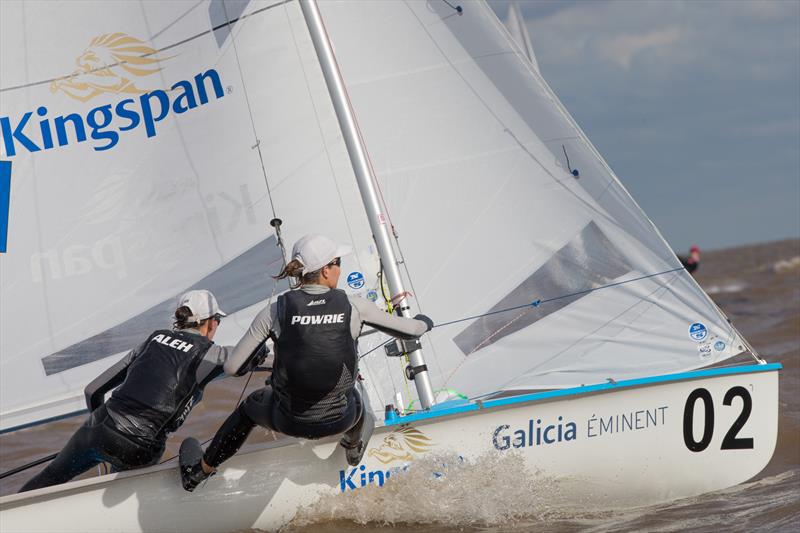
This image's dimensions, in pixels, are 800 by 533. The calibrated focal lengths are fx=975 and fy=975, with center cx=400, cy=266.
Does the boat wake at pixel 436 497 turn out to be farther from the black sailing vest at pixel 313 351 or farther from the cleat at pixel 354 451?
the black sailing vest at pixel 313 351

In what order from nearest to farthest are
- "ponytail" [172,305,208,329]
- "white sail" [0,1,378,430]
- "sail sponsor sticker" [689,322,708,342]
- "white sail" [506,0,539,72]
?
"ponytail" [172,305,208,329] → "sail sponsor sticker" [689,322,708,342] → "white sail" [0,1,378,430] → "white sail" [506,0,539,72]

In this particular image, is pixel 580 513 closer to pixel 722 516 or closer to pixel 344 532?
pixel 722 516

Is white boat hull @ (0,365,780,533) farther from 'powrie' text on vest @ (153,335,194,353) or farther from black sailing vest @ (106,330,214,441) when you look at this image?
'powrie' text on vest @ (153,335,194,353)

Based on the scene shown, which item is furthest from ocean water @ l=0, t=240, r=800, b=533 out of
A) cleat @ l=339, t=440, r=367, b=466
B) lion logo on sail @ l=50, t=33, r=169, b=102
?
lion logo on sail @ l=50, t=33, r=169, b=102

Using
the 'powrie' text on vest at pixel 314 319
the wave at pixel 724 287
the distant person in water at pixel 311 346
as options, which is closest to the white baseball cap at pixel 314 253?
the distant person in water at pixel 311 346

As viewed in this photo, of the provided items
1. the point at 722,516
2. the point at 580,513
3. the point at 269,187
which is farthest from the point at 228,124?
the point at 722,516

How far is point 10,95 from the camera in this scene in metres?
4.23

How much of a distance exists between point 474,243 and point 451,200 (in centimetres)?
22

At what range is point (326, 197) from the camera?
4383mm

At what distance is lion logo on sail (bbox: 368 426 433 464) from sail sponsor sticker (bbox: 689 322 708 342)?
4.24 ft

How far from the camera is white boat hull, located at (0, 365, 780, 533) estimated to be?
11.7 ft

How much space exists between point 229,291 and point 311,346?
1.22m

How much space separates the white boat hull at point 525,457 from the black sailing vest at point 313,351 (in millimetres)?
389

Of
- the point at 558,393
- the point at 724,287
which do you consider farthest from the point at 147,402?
the point at 724,287
